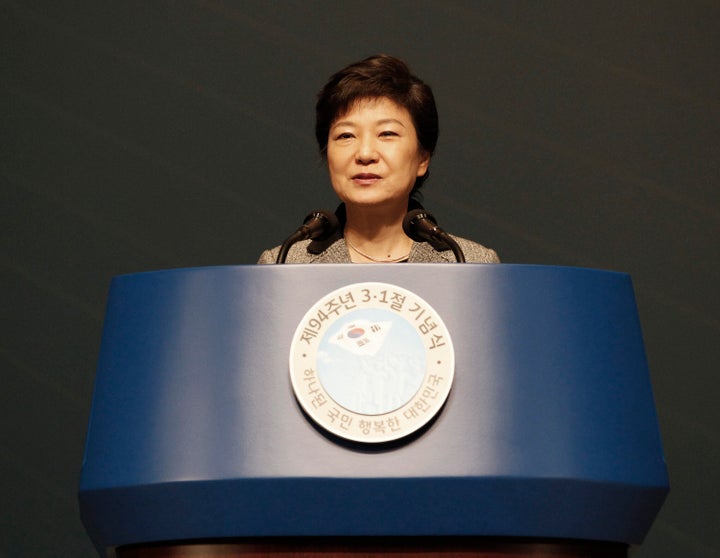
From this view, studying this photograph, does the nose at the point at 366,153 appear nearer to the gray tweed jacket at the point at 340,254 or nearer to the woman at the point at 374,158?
the woman at the point at 374,158

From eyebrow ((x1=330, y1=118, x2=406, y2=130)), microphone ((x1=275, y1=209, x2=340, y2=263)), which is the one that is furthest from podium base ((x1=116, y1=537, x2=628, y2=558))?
eyebrow ((x1=330, y1=118, x2=406, y2=130))

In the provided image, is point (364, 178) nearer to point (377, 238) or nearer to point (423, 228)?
point (377, 238)

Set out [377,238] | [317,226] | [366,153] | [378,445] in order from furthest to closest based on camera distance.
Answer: [377,238] < [366,153] < [317,226] < [378,445]

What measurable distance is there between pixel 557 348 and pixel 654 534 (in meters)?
1.47

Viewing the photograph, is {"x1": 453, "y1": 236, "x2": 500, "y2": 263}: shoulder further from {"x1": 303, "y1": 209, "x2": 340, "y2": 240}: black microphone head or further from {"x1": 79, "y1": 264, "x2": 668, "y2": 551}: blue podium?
{"x1": 79, "y1": 264, "x2": 668, "y2": 551}: blue podium

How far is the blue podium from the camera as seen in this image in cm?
126

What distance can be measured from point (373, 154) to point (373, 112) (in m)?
0.10

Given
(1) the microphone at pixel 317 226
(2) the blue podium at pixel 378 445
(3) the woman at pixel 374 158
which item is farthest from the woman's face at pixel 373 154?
(2) the blue podium at pixel 378 445

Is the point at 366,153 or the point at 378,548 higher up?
the point at 366,153

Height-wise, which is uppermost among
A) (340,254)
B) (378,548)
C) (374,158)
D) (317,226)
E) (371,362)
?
(374,158)

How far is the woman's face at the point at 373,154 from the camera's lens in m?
1.94

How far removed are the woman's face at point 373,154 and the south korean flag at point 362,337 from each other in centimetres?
66

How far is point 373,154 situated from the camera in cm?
194

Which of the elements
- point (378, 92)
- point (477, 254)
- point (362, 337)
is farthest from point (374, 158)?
point (362, 337)
